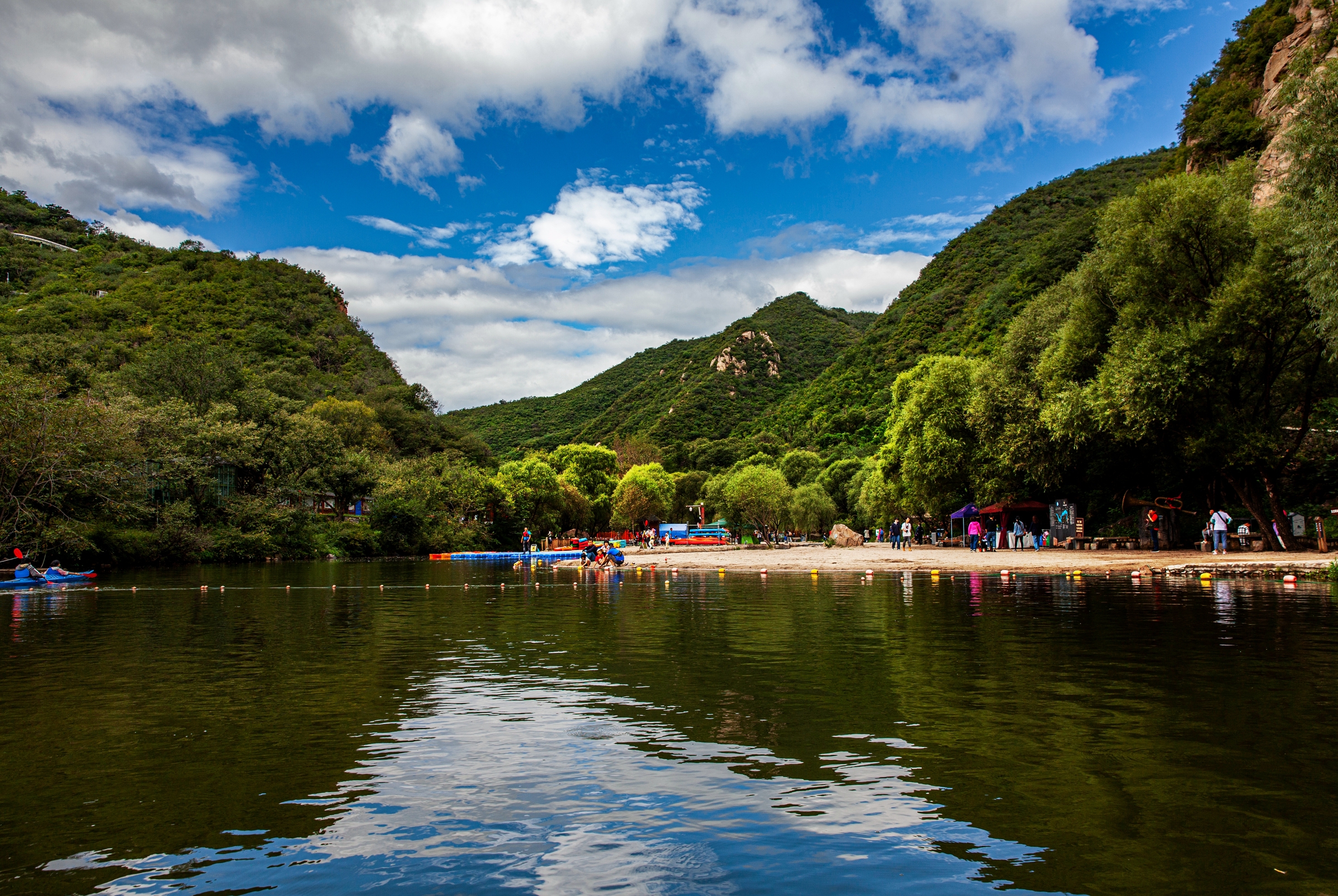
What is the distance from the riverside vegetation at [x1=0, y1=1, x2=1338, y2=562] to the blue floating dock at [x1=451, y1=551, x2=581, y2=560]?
22.7 ft

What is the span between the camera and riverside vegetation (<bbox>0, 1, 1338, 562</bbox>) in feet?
102

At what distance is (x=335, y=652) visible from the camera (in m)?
13.4

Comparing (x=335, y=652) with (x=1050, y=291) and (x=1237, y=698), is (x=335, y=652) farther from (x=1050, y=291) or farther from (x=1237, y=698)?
(x=1050, y=291)

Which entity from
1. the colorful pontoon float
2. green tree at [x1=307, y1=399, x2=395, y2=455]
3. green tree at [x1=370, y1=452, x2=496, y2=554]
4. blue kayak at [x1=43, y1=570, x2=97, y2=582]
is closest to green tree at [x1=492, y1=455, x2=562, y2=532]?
green tree at [x1=370, y1=452, x2=496, y2=554]

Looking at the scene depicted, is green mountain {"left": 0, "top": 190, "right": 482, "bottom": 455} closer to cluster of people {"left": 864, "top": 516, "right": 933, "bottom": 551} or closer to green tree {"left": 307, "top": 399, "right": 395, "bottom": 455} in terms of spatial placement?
green tree {"left": 307, "top": 399, "right": 395, "bottom": 455}

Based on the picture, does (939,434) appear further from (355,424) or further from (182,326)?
(182,326)

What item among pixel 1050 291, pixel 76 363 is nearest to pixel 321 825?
pixel 1050 291

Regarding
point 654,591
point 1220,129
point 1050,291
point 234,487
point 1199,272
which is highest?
point 1220,129

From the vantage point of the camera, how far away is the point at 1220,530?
32250mm

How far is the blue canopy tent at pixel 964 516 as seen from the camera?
178 ft

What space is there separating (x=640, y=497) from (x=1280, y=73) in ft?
243

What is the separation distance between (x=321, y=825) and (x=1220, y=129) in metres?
63.0

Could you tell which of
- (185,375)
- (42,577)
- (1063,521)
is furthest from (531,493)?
(42,577)

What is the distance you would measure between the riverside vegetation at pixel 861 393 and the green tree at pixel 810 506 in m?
0.52
